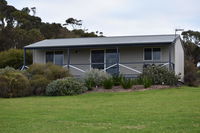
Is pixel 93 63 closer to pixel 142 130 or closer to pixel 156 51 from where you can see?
pixel 156 51

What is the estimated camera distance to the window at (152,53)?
2772 centimetres

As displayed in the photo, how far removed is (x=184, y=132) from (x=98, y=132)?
6.55 ft

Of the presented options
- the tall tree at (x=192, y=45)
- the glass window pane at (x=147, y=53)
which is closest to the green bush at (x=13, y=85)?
the glass window pane at (x=147, y=53)

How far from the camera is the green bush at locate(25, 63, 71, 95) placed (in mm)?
21469

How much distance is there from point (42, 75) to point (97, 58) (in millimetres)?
7617

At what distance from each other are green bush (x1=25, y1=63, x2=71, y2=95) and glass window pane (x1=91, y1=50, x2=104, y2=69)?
18.3ft

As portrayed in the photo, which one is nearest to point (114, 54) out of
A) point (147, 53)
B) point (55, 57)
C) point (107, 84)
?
point (147, 53)

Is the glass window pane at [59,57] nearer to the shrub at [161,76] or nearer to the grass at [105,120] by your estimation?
the shrub at [161,76]

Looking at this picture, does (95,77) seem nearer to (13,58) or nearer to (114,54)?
(114,54)

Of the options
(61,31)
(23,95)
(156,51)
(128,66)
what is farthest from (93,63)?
(61,31)

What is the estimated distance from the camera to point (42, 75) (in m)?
22.4

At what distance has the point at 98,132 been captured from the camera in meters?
8.77

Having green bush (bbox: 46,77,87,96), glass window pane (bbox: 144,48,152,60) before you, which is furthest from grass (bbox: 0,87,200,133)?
glass window pane (bbox: 144,48,152,60)

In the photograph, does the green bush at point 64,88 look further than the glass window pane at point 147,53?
No
